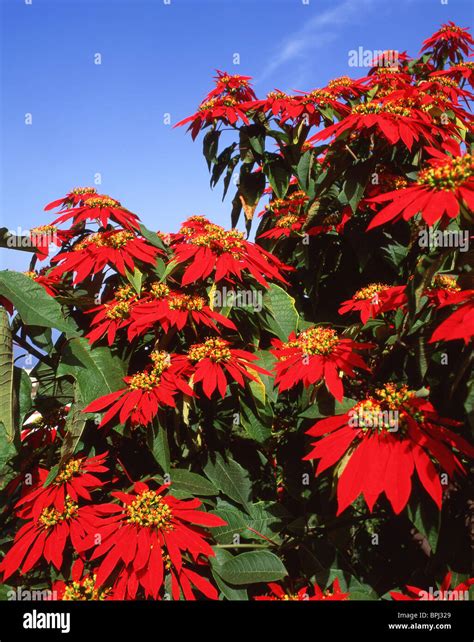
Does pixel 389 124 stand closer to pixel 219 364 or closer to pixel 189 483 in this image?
pixel 219 364

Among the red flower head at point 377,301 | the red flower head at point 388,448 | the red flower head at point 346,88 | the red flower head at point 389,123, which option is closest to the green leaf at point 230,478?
the red flower head at point 388,448

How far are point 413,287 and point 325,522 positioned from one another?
23.7 inches

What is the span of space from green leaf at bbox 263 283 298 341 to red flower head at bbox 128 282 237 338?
5.0 inches

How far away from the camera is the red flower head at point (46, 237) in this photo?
1.40m

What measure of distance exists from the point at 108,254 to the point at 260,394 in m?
0.49

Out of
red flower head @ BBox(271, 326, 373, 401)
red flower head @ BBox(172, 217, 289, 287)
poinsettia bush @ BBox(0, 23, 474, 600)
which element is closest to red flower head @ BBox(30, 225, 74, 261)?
poinsettia bush @ BBox(0, 23, 474, 600)

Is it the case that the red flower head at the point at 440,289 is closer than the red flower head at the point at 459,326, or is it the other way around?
the red flower head at the point at 459,326

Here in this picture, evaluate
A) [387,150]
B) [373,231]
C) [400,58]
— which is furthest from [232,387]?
[400,58]

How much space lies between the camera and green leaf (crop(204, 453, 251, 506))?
3.98 feet

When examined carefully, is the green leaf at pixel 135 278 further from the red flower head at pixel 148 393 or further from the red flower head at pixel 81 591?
the red flower head at pixel 81 591

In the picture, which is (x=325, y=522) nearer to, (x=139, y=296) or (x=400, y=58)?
(x=139, y=296)

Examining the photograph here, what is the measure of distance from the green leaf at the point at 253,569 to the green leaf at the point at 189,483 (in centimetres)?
15

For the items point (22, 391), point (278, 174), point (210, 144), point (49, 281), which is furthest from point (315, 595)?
point (210, 144)

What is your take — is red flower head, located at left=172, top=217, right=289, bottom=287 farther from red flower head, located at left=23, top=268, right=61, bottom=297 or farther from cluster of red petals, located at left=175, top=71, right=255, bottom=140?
cluster of red petals, located at left=175, top=71, right=255, bottom=140
